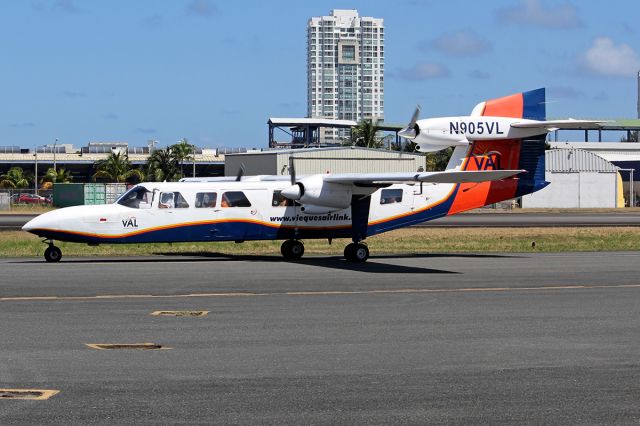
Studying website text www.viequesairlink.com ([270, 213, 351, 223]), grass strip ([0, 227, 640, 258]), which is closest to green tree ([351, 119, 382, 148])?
grass strip ([0, 227, 640, 258])

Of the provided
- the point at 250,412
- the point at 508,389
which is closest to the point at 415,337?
the point at 508,389

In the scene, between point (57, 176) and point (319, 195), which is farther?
point (57, 176)

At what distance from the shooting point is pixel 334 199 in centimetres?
3017

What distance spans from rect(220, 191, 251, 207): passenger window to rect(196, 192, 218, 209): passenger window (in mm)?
275

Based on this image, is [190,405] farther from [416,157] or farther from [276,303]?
[416,157]

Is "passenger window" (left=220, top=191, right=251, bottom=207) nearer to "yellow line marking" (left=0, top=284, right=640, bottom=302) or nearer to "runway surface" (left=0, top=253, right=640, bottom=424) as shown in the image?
"runway surface" (left=0, top=253, right=640, bottom=424)

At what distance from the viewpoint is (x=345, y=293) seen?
66.7 feet

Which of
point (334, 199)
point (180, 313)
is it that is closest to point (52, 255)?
point (334, 199)

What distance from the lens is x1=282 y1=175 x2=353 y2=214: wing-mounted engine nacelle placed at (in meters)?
29.7

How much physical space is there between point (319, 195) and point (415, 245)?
9575 mm

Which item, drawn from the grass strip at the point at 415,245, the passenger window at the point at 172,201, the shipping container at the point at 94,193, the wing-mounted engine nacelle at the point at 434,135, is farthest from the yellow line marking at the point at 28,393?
the shipping container at the point at 94,193

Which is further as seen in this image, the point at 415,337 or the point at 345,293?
the point at 345,293

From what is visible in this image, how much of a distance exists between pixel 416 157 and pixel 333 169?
781 cm

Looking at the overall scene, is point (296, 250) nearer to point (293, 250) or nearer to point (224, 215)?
point (293, 250)
